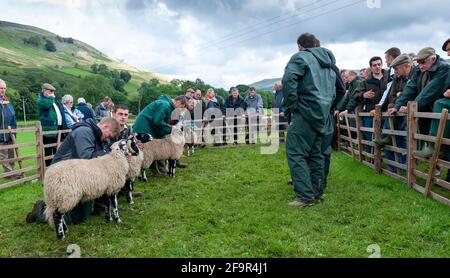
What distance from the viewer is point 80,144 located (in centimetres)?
564

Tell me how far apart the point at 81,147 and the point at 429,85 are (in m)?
6.20

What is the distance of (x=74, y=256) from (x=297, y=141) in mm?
3887

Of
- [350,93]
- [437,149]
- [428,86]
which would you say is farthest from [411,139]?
[350,93]

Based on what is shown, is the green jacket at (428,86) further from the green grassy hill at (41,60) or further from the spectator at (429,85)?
the green grassy hill at (41,60)

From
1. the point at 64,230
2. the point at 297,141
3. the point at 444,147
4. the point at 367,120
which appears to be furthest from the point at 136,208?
the point at 367,120

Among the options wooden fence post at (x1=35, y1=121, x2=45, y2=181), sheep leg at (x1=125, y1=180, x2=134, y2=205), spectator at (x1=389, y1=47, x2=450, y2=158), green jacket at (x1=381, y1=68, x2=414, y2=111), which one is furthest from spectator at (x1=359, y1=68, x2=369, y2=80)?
wooden fence post at (x1=35, y1=121, x2=45, y2=181)

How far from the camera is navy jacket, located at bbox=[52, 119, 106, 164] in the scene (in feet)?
18.5

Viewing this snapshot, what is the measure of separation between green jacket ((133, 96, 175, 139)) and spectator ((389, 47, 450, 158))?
5.57 metres

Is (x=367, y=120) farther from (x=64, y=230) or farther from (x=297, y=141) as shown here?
(x=64, y=230)

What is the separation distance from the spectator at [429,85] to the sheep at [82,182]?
530cm

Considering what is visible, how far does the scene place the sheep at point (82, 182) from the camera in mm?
4988

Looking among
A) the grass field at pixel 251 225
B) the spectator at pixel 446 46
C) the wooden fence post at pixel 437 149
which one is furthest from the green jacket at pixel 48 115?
the spectator at pixel 446 46

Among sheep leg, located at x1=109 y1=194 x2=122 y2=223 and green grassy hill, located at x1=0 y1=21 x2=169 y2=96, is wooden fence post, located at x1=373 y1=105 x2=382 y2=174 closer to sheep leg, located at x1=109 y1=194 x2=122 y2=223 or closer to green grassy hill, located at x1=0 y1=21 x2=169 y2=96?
sheep leg, located at x1=109 y1=194 x2=122 y2=223

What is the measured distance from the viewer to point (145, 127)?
30.8 ft
